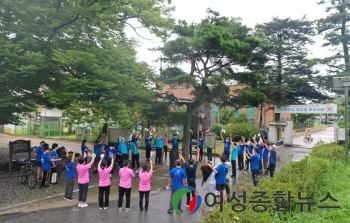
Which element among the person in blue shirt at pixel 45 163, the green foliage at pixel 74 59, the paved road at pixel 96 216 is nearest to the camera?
the paved road at pixel 96 216

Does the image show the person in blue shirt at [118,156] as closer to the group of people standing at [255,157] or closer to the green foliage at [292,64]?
the group of people standing at [255,157]

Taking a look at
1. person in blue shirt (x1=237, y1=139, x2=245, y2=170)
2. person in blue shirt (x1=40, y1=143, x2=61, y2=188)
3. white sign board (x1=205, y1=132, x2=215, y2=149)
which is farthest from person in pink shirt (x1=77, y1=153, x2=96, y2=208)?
person in blue shirt (x1=237, y1=139, x2=245, y2=170)

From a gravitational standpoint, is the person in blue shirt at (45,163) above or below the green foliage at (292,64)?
below

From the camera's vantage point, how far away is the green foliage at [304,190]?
5.03 metres

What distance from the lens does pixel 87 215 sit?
25.7ft

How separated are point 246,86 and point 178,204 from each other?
347 inches

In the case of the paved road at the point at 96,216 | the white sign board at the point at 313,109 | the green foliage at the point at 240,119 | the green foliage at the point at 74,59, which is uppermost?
the green foliage at the point at 74,59

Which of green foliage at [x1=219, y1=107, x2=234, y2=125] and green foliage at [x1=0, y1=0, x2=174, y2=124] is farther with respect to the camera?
green foliage at [x1=219, y1=107, x2=234, y2=125]

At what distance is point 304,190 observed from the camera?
269 inches

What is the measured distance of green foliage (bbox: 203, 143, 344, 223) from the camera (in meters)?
5.03

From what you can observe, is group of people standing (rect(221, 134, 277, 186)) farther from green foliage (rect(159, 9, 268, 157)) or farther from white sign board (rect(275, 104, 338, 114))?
white sign board (rect(275, 104, 338, 114))

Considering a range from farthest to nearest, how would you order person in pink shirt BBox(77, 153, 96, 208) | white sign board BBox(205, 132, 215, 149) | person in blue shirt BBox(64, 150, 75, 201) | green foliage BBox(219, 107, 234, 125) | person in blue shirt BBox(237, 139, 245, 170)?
1. green foliage BBox(219, 107, 234, 125)
2. person in blue shirt BBox(237, 139, 245, 170)
3. white sign board BBox(205, 132, 215, 149)
4. person in blue shirt BBox(64, 150, 75, 201)
5. person in pink shirt BBox(77, 153, 96, 208)

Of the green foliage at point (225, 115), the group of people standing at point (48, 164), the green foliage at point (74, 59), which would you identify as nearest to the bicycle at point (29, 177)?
the group of people standing at point (48, 164)

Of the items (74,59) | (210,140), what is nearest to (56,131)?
(210,140)
